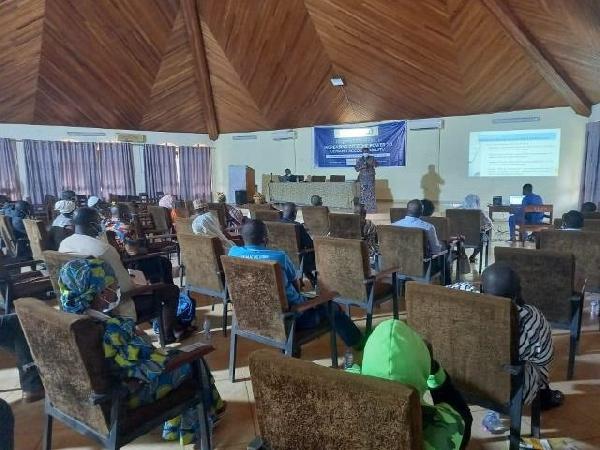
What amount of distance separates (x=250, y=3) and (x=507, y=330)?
8285 mm

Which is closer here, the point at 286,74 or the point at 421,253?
the point at 421,253

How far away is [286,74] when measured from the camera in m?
9.89

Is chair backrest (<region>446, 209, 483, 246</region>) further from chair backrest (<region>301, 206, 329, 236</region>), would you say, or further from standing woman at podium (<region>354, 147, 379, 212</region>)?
standing woman at podium (<region>354, 147, 379, 212</region>)

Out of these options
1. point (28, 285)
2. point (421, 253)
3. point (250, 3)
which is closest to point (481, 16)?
point (250, 3)

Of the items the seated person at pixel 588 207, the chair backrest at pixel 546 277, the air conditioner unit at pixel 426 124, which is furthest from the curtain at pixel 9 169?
the seated person at pixel 588 207

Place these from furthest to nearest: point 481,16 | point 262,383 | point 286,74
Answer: point 286,74
point 481,16
point 262,383

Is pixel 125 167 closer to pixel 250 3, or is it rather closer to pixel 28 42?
pixel 28 42

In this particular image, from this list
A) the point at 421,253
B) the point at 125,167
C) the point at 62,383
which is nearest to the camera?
the point at 62,383

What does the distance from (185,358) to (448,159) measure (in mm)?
10008

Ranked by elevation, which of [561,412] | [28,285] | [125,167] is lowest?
[561,412]

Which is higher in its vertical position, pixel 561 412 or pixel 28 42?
→ pixel 28 42

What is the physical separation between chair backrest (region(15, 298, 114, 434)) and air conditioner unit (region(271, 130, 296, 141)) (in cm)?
1129

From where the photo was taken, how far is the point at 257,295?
89.4 inches

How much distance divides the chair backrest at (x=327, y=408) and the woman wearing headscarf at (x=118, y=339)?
59cm
